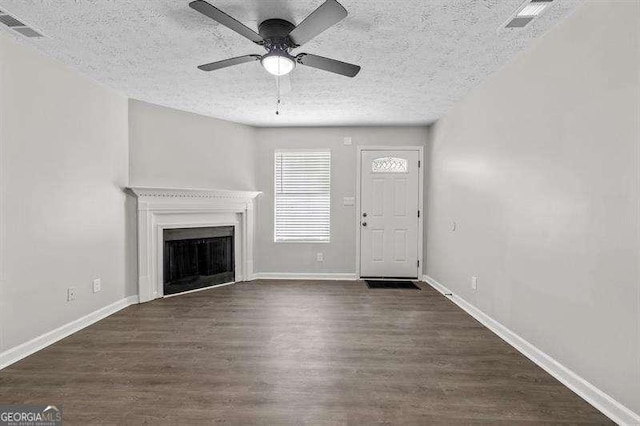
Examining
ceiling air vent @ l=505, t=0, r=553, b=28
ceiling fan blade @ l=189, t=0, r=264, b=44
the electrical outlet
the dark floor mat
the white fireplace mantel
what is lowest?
the dark floor mat

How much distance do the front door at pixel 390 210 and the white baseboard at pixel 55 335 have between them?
336 cm

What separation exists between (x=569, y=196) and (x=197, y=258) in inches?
161

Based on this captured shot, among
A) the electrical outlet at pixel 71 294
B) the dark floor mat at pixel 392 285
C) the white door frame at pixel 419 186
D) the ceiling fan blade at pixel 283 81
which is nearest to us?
the ceiling fan blade at pixel 283 81

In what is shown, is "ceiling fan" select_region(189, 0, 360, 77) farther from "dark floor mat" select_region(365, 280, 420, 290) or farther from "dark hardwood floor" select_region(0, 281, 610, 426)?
"dark floor mat" select_region(365, 280, 420, 290)

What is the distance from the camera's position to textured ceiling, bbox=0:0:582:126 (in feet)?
6.53

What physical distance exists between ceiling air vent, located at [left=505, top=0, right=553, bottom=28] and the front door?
2699 millimetres

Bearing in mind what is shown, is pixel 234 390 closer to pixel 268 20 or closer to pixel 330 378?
pixel 330 378

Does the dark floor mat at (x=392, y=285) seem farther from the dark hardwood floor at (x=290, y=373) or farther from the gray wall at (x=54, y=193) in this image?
the gray wall at (x=54, y=193)

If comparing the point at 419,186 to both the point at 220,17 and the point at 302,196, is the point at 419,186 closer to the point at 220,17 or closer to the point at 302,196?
the point at 302,196

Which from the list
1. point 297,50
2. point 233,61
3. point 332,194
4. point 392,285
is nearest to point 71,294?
point 233,61

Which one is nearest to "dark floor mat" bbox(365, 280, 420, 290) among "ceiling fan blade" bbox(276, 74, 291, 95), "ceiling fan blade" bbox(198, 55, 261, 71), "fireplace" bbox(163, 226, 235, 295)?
"fireplace" bbox(163, 226, 235, 295)

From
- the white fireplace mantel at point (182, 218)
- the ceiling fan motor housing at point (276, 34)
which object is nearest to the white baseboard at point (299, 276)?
the white fireplace mantel at point (182, 218)

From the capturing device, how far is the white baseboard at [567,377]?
166 cm

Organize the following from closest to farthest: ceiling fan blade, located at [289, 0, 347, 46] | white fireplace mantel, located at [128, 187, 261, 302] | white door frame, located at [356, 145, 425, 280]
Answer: ceiling fan blade, located at [289, 0, 347, 46] < white fireplace mantel, located at [128, 187, 261, 302] < white door frame, located at [356, 145, 425, 280]
